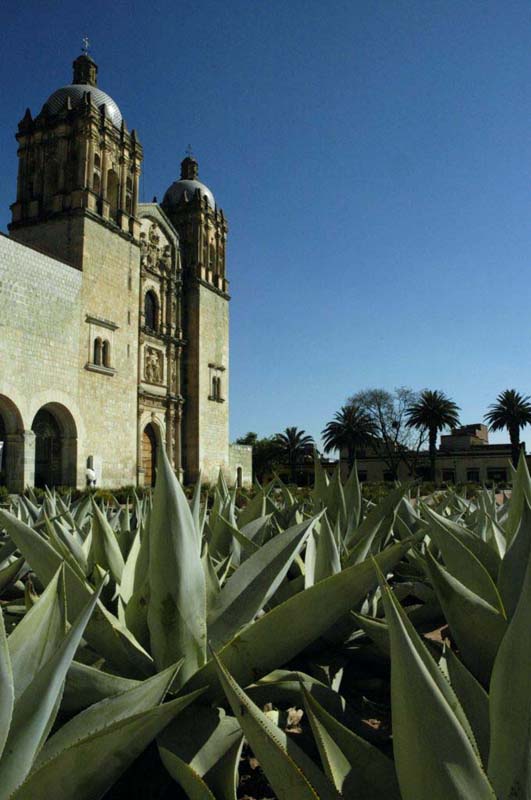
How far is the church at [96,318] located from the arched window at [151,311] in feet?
0.16

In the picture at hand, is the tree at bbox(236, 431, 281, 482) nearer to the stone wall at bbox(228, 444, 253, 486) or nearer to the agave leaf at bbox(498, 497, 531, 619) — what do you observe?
the stone wall at bbox(228, 444, 253, 486)

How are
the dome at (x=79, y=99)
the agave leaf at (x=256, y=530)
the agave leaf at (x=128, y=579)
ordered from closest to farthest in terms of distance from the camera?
1. the agave leaf at (x=128, y=579)
2. the agave leaf at (x=256, y=530)
3. the dome at (x=79, y=99)

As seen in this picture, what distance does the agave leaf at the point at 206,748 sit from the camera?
871 mm

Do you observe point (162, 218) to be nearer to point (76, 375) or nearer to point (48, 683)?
point (76, 375)

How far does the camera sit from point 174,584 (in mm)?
1108

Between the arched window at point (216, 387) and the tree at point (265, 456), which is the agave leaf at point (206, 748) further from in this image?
the tree at point (265, 456)

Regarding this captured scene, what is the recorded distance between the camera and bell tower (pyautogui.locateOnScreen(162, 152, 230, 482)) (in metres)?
25.5

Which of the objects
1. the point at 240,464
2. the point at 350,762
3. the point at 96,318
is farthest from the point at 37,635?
the point at 240,464

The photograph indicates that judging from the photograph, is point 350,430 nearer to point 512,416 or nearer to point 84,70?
point 512,416

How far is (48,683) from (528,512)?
41.1 inches

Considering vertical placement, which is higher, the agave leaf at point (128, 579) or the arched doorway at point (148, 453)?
the arched doorway at point (148, 453)

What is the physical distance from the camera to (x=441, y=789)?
0.57 metres

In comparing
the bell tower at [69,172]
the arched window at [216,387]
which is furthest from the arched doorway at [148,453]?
the bell tower at [69,172]

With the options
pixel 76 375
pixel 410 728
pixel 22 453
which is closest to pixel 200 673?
pixel 410 728
